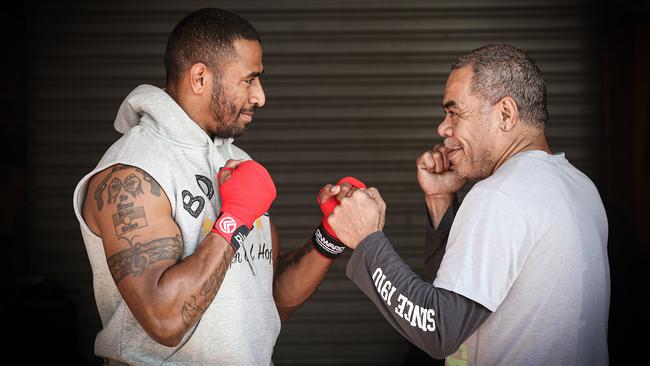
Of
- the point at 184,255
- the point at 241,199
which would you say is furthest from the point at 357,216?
the point at 184,255

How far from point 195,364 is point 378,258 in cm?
77

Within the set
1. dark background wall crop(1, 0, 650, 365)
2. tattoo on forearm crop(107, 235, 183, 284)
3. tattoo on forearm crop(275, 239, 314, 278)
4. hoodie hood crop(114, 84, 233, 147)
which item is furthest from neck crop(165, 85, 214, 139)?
dark background wall crop(1, 0, 650, 365)

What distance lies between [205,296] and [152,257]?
216mm

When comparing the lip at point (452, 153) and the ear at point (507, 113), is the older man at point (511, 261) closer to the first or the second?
the ear at point (507, 113)

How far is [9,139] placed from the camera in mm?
5164

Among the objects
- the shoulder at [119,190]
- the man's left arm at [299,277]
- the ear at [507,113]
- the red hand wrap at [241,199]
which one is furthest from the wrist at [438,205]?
the shoulder at [119,190]

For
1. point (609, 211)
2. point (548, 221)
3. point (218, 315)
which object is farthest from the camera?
point (609, 211)

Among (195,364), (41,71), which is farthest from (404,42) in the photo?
(195,364)

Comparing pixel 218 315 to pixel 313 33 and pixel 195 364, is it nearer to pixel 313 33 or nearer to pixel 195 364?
pixel 195 364

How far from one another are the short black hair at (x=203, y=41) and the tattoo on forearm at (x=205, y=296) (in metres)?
0.84

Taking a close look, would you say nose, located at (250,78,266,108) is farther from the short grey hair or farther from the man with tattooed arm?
the short grey hair

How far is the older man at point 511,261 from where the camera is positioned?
2.01m

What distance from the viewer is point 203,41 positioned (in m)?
2.63

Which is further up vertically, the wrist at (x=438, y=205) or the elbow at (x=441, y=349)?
the wrist at (x=438, y=205)
